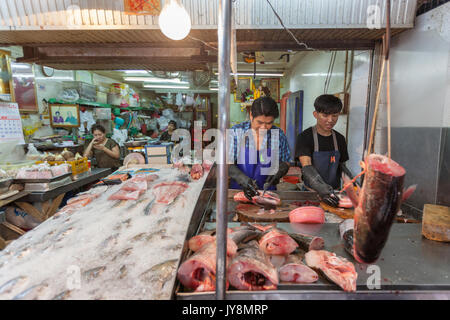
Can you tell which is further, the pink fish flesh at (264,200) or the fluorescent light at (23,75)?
the fluorescent light at (23,75)

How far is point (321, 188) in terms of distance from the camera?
289 centimetres

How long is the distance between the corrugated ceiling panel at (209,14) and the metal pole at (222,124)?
93.6 inches

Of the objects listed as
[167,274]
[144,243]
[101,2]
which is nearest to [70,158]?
[101,2]

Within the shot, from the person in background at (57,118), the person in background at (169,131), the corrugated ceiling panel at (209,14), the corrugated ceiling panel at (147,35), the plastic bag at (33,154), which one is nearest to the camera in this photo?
the corrugated ceiling panel at (209,14)

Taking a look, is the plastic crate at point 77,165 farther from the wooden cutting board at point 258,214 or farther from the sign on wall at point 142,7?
the wooden cutting board at point 258,214

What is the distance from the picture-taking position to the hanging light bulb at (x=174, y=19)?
245cm

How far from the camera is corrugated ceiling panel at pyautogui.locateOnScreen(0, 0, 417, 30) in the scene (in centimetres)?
295

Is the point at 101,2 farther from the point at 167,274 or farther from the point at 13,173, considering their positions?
the point at 167,274

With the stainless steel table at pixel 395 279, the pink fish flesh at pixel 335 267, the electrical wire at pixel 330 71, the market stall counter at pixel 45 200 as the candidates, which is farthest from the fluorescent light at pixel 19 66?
the pink fish flesh at pixel 335 267

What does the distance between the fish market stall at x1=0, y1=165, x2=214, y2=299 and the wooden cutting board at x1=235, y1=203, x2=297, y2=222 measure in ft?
1.69

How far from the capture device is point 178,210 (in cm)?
234

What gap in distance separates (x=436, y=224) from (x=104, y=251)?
8.66 ft

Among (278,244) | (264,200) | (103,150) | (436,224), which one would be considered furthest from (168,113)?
(436,224)
